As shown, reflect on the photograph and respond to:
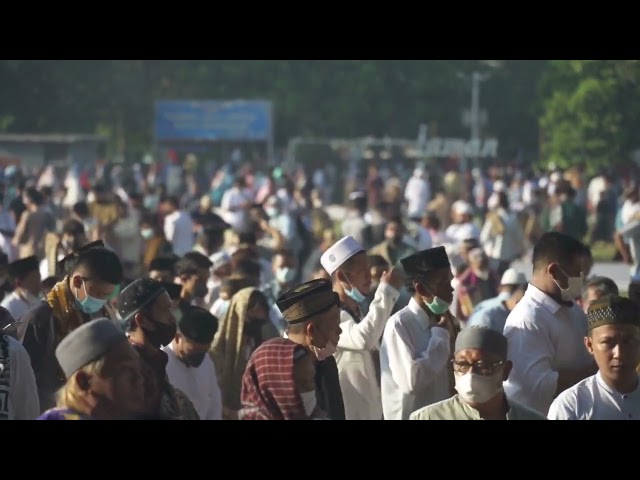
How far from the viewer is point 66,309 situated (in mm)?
7965

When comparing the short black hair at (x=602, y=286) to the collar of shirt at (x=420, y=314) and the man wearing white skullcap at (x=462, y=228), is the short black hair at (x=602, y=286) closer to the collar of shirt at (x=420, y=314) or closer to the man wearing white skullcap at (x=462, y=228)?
the collar of shirt at (x=420, y=314)

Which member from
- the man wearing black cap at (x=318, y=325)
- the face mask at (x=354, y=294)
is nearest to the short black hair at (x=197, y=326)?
the man wearing black cap at (x=318, y=325)

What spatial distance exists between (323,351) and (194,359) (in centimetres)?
121

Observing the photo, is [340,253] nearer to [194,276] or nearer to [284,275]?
[194,276]

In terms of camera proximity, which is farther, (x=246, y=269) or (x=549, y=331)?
(x=246, y=269)

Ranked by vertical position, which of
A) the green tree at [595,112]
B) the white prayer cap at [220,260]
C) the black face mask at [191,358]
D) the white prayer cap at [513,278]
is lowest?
the black face mask at [191,358]

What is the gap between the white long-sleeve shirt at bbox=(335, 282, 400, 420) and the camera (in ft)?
27.4

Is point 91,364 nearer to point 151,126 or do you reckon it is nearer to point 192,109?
point 192,109

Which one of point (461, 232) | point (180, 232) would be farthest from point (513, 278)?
point (180, 232)

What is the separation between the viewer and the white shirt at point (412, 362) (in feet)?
25.5

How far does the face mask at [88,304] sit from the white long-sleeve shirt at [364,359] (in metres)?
1.28

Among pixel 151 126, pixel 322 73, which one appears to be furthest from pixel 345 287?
pixel 151 126
